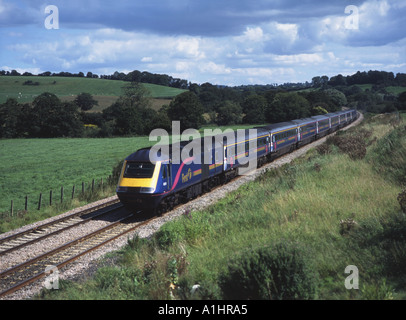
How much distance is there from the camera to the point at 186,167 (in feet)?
56.5

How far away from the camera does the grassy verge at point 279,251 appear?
6.70 metres

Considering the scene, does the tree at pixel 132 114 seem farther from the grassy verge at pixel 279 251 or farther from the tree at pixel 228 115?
the grassy verge at pixel 279 251

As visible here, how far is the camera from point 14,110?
6975 centimetres

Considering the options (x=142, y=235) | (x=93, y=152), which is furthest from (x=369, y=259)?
(x=93, y=152)

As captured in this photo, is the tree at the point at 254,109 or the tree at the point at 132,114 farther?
the tree at the point at 254,109

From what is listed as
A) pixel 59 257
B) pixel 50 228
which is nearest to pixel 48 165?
pixel 50 228

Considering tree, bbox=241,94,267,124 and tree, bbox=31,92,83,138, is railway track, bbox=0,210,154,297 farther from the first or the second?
tree, bbox=241,94,267,124

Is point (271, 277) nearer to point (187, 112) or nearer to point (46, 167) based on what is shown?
point (46, 167)

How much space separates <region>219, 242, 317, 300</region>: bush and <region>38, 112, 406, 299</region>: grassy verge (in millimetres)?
17

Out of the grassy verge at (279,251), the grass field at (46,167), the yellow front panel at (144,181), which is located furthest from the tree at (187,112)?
the grassy verge at (279,251)

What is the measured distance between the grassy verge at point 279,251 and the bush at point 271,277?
2cm

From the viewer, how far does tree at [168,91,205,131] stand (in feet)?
254

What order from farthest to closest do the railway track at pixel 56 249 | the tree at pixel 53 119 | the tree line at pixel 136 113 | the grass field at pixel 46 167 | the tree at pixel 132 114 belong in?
the tree at pixel 132 114, the tree line at pixel 136 113, the tree at pixel 53 119, the grass field at pixel 46 167, the railway track at pixel 56 249

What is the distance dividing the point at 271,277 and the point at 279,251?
55 centimetres
